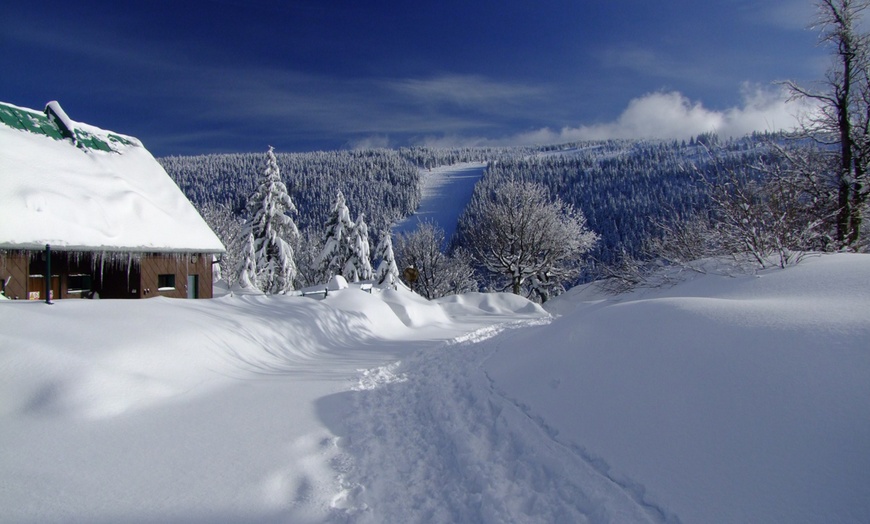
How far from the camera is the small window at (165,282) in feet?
49.6

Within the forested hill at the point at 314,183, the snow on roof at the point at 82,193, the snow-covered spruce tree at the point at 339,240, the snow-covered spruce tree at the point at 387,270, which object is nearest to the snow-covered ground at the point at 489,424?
the snow on roof at the point at 82,193

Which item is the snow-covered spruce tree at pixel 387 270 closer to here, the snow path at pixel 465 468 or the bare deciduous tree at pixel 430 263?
the bare deciduous tree at pixel 430 263

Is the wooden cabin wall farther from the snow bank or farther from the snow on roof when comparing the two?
the snow bank

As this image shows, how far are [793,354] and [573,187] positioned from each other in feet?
427

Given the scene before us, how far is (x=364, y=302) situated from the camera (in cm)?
1645

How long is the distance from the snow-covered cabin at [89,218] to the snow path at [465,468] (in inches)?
388

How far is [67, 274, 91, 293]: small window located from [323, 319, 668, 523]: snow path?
39.2ft

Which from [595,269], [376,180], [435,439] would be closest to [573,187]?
[376,180]

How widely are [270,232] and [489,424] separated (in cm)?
2532

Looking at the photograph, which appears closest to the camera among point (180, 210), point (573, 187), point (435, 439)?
point (435, 439)

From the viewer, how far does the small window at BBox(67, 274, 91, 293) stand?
13.6 metres

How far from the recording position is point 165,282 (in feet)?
50.6

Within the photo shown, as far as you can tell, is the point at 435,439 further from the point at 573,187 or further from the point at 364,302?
the point at 573,187

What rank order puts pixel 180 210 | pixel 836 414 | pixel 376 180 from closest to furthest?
1. pixel 836 414
2. pixel 180 210
3. pixel 376 180
